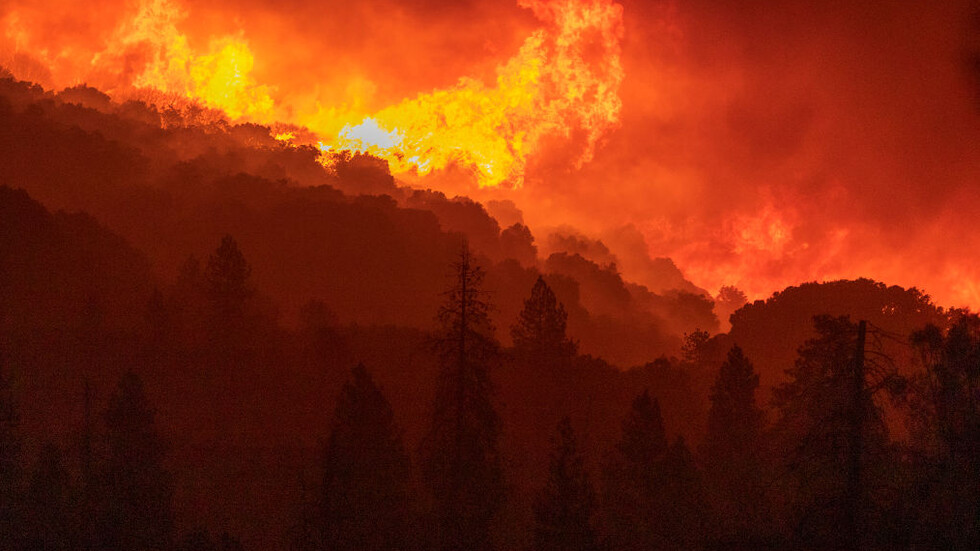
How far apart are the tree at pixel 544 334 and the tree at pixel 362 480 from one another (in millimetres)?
30016

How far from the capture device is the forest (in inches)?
1465

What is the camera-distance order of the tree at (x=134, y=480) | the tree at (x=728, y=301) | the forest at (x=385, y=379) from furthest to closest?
the tree at (x=728, y=301), the tree at (x=134, y=480), the forest at (x=385, y=379)

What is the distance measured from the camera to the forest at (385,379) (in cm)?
3722

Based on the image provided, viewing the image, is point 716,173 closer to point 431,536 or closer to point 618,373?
point 618,373

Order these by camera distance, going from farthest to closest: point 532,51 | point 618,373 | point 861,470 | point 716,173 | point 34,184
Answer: point 716,173, point 532,51, point 34,184, point 618,373, point 861,470

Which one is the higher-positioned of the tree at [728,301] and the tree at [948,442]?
the tree at [728,301]

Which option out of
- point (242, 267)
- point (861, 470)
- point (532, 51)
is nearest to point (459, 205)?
point (532, 51)

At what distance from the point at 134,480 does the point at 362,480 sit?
10.6 meters

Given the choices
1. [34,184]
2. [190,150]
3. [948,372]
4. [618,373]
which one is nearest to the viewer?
[948,372]

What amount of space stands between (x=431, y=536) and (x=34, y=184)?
252 feet

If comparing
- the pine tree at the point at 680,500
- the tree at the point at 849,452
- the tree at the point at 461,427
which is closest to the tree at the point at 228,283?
the tree at the point at 461,427

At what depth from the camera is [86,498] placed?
41.9 meters

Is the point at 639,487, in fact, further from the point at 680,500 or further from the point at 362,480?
the point at 362,480

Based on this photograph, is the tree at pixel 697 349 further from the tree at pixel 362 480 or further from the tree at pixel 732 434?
the tree at pixel 362 480
